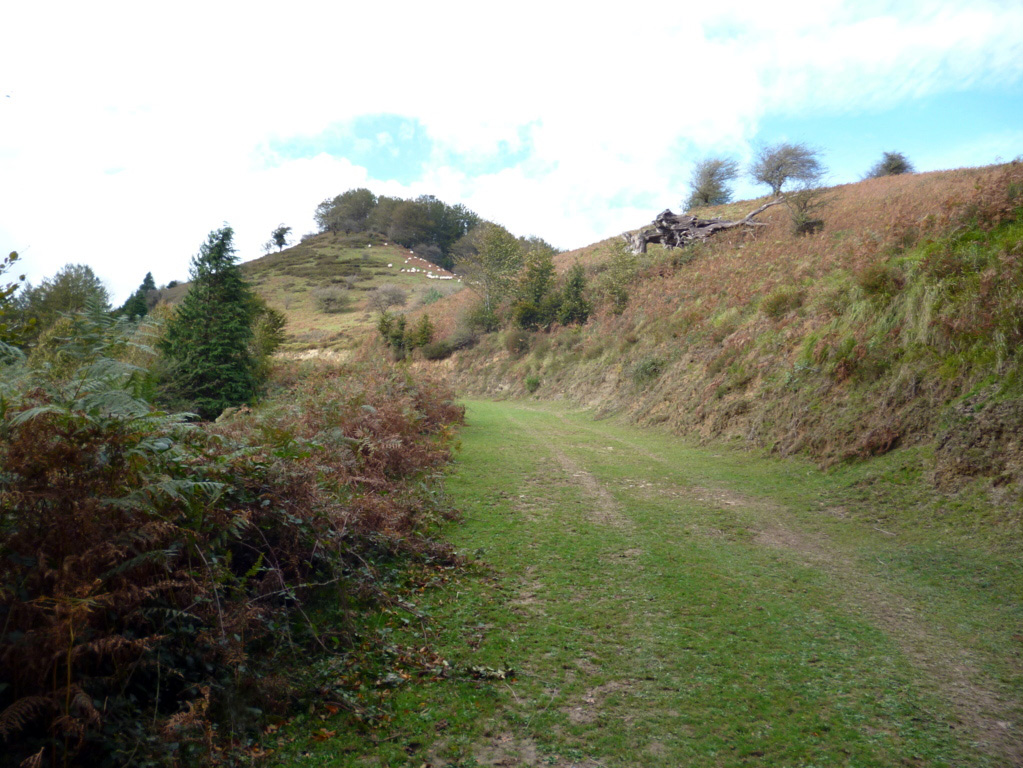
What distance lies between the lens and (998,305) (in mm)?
9727

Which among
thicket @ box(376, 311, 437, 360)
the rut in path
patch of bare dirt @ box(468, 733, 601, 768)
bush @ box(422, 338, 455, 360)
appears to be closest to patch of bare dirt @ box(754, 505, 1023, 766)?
the rut in path

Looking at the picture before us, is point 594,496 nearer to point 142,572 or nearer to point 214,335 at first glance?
point 142,572

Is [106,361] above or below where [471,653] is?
above

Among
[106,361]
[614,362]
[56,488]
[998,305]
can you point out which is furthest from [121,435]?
[614,362]

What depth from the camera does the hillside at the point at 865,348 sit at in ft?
29.8

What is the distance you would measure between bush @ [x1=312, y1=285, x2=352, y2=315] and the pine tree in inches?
1762

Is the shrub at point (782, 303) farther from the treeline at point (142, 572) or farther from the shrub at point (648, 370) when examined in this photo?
the treeline at point (142, 572)

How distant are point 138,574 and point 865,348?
41.3ft

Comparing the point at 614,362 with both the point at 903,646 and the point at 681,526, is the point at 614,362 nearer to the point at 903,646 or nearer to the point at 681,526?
the point at 681,526

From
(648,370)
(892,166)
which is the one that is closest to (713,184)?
(892,166)

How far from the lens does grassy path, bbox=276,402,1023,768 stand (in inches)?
137

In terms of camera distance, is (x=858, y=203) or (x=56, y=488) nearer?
(x=56, y=488)

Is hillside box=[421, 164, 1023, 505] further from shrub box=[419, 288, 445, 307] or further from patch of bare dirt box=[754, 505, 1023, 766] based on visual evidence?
shrub box=[419, 288, 445, 307]

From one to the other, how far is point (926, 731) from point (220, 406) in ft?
72.5
